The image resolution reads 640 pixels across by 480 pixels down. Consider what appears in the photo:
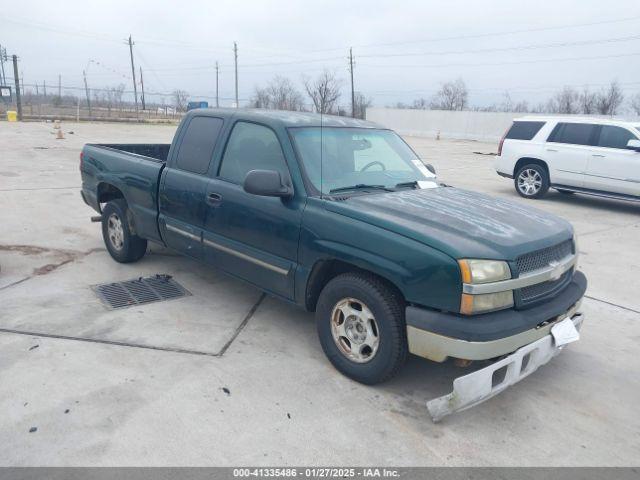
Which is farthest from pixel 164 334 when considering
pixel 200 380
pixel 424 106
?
pixel 424 106

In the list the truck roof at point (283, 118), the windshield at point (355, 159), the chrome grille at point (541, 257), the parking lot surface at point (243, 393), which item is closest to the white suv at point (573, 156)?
the parking lot surface at point (243, 393)

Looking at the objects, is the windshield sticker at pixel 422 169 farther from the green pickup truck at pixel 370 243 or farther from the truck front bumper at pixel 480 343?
the truck front bumper at pixel 480 343

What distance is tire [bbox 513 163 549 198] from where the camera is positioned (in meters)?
11.2

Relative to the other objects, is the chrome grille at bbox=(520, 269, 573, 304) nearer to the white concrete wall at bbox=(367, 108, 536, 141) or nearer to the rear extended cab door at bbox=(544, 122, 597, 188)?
the rear extended cab door at bbox=(544, 122, 597, 188)

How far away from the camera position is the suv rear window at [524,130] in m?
11.4

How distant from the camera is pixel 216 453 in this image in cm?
271

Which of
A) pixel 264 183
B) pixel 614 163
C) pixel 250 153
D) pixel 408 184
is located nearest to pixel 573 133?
pixel 614 163

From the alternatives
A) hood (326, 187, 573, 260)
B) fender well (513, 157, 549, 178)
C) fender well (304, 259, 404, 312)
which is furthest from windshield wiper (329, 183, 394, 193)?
fender well (513, 157, 549, 178)

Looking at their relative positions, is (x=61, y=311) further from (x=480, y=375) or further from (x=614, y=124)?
(x=614, y=124)

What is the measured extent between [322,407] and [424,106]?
66101 mm

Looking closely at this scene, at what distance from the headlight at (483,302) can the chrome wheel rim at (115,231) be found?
409 cm

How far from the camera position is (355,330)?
340 centimetres

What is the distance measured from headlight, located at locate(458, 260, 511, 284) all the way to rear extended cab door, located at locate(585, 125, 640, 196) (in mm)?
8483

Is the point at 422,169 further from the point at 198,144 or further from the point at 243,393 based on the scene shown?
the point at 243,393
